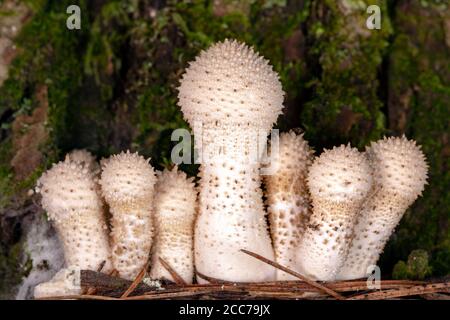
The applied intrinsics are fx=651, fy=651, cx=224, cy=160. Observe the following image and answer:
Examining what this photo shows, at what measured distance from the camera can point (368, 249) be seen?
358cm

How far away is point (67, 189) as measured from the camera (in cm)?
327

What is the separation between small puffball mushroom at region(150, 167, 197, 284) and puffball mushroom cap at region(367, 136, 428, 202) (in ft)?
3.22

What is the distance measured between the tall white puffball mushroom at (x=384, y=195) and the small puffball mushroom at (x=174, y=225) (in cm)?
87

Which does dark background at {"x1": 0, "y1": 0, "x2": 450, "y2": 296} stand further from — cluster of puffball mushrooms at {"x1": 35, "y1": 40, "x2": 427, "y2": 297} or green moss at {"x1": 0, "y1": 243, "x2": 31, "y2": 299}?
cluster of puffball mushrooms at {"x1": 35, "y1": 40, "x2": 427, "y2": 297}

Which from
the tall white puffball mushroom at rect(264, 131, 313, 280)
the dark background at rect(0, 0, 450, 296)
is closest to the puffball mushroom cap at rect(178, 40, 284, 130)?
the tall white puffball mushroom at rect(264, 131, 313, 280)

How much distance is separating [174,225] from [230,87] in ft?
2.79

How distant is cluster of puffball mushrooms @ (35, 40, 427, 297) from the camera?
124 inches

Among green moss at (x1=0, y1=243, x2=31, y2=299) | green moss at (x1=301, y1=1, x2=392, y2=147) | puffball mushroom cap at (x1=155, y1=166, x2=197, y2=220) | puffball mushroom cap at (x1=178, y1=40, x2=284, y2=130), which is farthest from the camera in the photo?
green moss at (x1=301, y1=1, x2=392, y2=147)

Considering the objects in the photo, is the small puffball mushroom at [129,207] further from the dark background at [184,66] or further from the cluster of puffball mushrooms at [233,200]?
the dark background at [184,66]

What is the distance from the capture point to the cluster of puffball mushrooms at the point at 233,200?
315 centimetres

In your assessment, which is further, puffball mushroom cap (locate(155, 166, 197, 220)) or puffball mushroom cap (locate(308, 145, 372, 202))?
puffball mushroom cap (locate(155, 166, 197, 220))

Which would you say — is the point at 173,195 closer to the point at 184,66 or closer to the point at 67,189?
the point at 67,189
